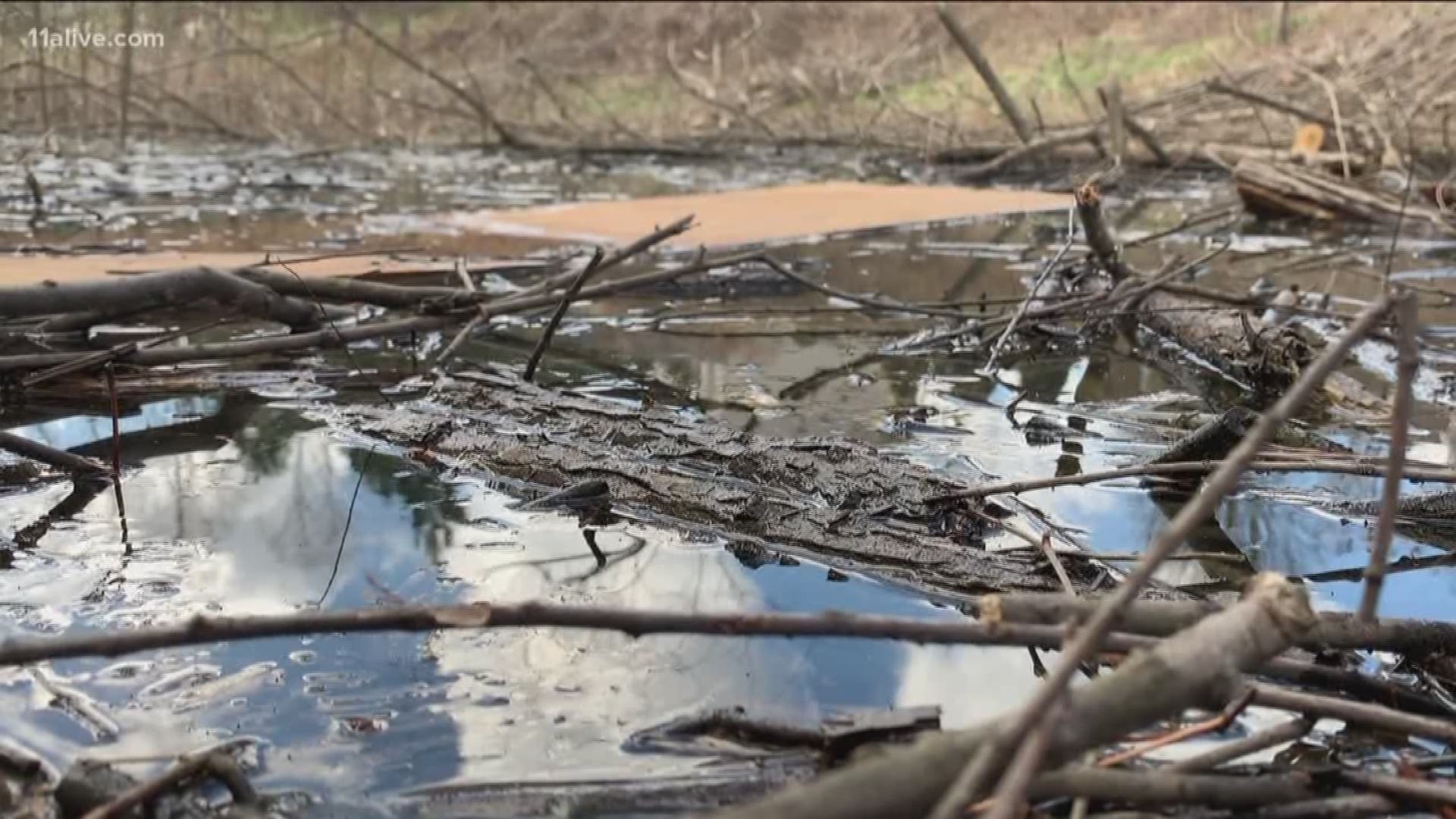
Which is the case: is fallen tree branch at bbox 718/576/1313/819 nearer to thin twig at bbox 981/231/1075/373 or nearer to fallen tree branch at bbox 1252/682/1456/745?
fallen tree branch at bbox 1252/682/1456/745

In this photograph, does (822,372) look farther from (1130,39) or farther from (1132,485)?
(1130,39)

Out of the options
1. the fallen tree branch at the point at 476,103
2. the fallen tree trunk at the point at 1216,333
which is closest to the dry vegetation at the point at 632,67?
the fallen tree branch at the point at 476,103

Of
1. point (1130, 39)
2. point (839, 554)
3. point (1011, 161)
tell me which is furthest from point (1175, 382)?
point (1130, 39)

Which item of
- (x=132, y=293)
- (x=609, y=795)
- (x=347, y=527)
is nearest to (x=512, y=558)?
(x=347, y=527)

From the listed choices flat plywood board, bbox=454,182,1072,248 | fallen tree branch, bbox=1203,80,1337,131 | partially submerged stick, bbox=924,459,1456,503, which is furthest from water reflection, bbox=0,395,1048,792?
fallen tree branch, bbox=1203,80,1337,131

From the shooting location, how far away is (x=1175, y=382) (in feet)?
12.2

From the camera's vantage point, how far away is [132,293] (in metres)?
3.06

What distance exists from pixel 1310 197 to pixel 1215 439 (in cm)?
580

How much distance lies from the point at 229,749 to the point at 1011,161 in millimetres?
10444

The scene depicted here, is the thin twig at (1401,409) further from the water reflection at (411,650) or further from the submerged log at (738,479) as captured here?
the submerged log at (738,479)

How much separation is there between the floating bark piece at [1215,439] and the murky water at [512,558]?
0.13 m

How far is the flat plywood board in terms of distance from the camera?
708cm

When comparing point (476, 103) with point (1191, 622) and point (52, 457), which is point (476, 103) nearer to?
point (52, 457)

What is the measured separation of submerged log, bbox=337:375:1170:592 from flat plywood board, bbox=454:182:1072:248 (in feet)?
12.3
